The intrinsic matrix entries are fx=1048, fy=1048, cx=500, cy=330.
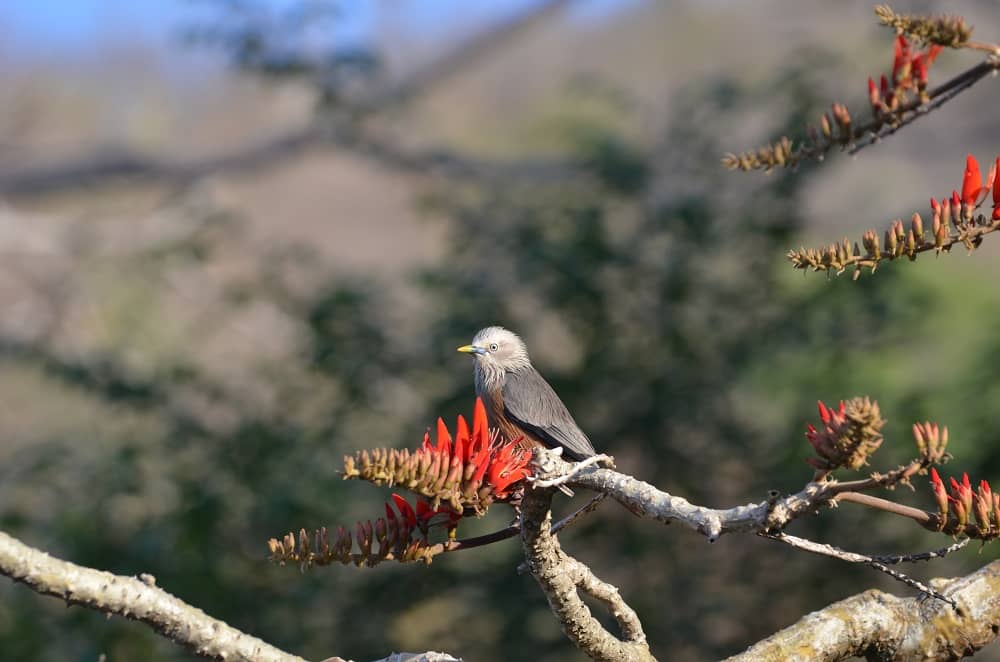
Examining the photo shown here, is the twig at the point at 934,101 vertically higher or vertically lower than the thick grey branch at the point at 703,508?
higher

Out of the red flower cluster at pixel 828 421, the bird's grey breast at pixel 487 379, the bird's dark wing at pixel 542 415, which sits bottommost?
the red flower cluster at pixel 828 421

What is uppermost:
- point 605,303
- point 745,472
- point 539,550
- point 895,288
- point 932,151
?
point 932,151

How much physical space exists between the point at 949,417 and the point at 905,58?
173 inches

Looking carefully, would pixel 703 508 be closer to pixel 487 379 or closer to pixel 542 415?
pixel 542 415

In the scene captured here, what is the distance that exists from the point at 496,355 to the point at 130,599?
2.58 metres

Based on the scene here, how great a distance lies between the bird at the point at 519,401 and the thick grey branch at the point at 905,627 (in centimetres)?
114

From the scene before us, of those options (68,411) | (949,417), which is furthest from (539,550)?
(68,411)

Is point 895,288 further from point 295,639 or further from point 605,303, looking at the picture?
point 295,639

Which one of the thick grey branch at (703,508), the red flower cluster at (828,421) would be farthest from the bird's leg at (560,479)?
the red flower cluster at (828,421)

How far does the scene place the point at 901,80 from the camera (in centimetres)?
172

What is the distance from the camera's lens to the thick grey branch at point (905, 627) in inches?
85.7

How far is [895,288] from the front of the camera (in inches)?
231

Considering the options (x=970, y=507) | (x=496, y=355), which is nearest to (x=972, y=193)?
(x=970, y=507)

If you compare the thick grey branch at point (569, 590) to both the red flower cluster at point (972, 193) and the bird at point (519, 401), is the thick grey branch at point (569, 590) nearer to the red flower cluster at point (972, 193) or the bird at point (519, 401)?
the red flower cluster at point (972, 193)
